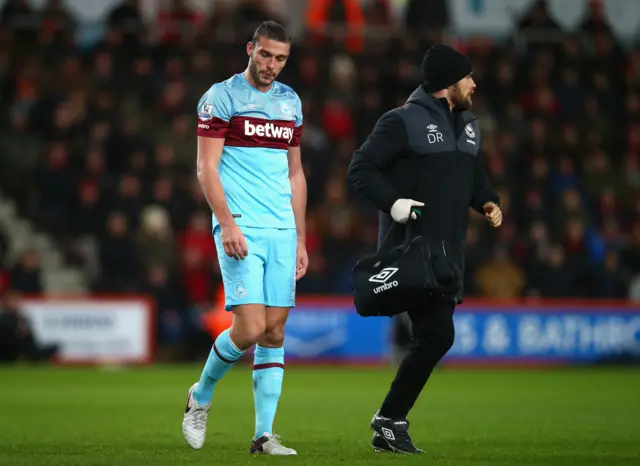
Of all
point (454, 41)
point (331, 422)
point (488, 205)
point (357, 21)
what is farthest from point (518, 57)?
point (488, 205)

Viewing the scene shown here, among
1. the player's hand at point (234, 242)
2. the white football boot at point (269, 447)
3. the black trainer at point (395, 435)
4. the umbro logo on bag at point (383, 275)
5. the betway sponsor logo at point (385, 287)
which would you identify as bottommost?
the white football boot at point (269, 447)

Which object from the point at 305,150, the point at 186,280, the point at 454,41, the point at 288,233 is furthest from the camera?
the point at 454,41

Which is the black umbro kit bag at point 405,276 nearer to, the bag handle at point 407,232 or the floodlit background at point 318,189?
the bag handle at point 407,232

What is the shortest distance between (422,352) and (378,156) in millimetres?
1220

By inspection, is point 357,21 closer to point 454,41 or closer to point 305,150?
point 454,41

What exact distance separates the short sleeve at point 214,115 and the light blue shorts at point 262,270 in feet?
1.89

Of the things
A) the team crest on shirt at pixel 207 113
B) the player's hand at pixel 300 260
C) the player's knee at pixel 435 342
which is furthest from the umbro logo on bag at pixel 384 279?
the team crest on shirt at pixel 207 113

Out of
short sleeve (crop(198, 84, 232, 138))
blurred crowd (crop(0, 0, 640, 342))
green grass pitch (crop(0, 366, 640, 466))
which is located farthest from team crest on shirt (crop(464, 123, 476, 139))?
blurred crowd (crop(0, 0, 640, 342))

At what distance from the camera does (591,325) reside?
67.5 ft

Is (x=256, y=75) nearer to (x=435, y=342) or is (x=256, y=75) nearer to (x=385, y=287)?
(x=385, y=287)

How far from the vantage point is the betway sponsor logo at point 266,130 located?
780cm

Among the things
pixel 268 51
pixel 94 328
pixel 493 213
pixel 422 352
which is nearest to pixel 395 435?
pixel 422 352

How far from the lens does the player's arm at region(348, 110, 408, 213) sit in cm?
778

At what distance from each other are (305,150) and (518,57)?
4978 millimetres
